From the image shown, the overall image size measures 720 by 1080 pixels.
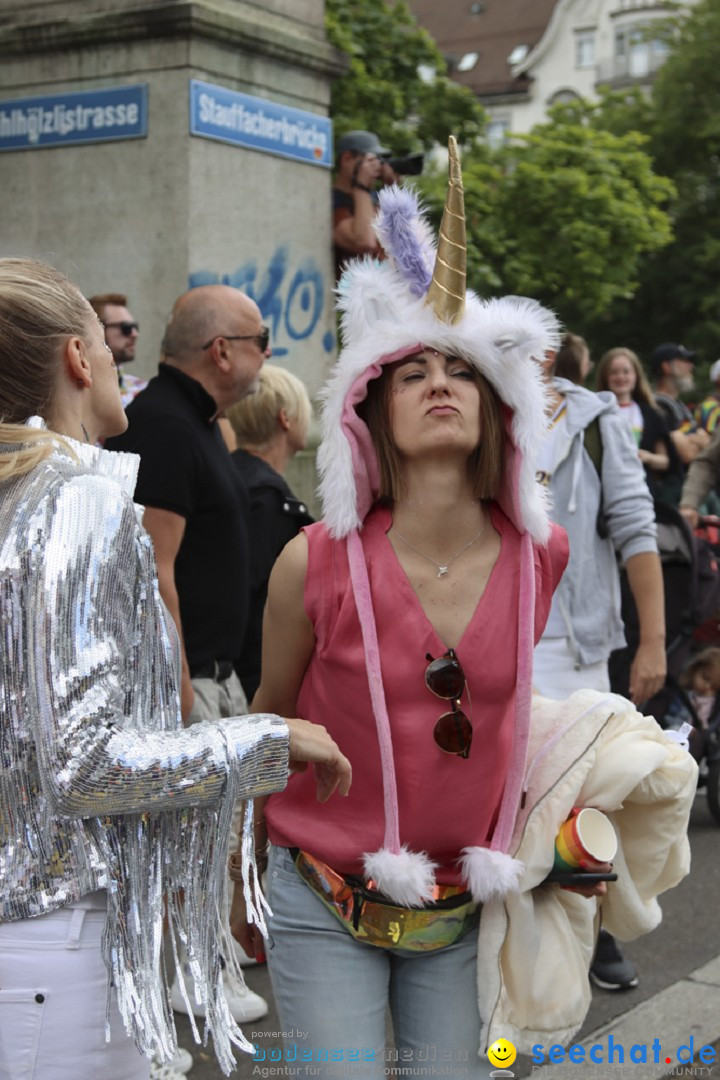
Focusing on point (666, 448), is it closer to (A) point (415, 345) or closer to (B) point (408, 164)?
(B) point (408, 164)

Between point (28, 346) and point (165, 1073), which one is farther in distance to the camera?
point (165, 1073)

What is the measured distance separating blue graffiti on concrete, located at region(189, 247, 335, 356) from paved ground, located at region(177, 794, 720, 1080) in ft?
10.9

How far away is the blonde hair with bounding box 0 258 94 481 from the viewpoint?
6.98ft

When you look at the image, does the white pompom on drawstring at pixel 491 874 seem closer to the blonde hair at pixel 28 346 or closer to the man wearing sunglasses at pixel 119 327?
the blonde hair at pixel 28 346

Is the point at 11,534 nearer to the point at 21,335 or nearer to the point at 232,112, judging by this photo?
the point at 21,335

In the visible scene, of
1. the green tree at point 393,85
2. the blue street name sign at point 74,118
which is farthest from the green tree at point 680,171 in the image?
the blue street name sign at point 74,118

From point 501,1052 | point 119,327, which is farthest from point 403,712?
point 119,327

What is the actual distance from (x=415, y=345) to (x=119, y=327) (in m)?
3.86

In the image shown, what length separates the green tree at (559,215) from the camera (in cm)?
2055

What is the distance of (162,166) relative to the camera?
6777 mm

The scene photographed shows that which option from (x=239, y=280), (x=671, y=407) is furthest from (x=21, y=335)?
(x=671, y=407)

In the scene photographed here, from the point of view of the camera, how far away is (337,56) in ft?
24.6

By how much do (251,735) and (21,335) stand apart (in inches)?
26.0

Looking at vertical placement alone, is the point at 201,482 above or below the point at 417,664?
above
